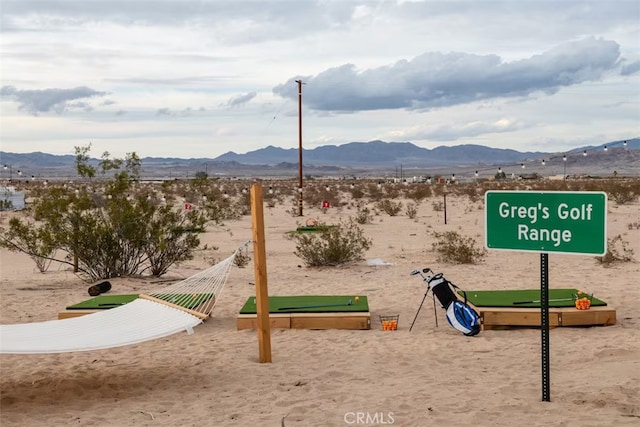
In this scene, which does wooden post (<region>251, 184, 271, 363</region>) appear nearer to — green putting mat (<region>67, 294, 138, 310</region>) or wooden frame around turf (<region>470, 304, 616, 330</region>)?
wooden frame around turf (<region>470, 304, 616, 330</region>)

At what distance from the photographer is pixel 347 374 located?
23.0 feet

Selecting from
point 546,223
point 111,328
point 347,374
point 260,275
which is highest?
point 546,223

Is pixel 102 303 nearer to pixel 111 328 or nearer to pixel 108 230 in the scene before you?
pixel 111 328

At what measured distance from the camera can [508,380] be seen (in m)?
6.62

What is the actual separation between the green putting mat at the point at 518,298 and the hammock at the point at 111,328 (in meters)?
3.35

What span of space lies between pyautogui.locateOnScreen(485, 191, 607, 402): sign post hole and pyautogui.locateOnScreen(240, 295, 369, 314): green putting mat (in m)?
3.79

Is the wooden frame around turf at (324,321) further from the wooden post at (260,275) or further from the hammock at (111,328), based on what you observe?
the wooden post at (260,275)

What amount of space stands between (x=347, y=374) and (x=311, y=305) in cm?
242

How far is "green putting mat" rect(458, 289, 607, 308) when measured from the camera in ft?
29.3

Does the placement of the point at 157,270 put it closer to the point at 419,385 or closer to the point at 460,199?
the point at 419,385

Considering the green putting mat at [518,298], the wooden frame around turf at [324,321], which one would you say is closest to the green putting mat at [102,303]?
the wooden frame around turf at [324,321]

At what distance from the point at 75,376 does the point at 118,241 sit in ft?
21.2

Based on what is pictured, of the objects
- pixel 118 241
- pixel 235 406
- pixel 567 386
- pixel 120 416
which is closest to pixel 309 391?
pixel 235 406

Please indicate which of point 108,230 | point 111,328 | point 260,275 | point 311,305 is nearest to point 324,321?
point 311,305
